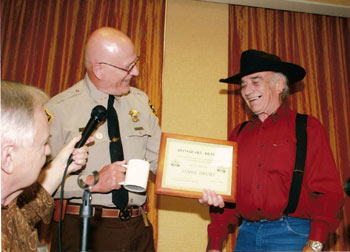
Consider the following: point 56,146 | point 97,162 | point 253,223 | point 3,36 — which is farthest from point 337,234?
point 3,36

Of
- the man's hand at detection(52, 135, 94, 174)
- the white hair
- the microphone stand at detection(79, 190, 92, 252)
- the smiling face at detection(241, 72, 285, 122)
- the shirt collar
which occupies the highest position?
the smiling face at detection(241, 72, 285, 122)

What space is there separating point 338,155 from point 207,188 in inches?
83.6

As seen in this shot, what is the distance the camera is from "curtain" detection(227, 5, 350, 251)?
3479 millimetres

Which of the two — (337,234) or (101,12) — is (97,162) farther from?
(337,234)

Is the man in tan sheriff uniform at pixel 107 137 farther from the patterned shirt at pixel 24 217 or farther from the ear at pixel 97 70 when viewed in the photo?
the patterned shirt at pixel 24 217

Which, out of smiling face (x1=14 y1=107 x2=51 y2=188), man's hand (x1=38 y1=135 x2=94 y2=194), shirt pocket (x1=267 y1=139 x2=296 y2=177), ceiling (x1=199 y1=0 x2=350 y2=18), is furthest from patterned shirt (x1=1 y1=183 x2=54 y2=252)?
ceiling (x1=199 y1=0 x2=350 y2=18)

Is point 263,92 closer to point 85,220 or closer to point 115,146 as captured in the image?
point 115,146

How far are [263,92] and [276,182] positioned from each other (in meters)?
0.67

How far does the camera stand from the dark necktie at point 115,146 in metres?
2.10

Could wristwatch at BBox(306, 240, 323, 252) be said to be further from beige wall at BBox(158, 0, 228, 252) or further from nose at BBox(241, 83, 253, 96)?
beige wall at BBox(158, 0, 228, 252)

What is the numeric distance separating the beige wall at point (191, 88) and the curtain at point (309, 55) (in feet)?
0.42

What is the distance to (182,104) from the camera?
11.0 feet

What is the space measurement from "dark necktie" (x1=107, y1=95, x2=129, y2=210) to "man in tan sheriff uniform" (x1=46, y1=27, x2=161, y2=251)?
0.12 ft

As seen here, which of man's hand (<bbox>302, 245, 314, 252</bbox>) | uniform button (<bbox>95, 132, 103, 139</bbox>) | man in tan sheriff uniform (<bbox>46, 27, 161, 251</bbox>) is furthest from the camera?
uniform button (<bbox>95, 132, 103, 139</bbox>)
